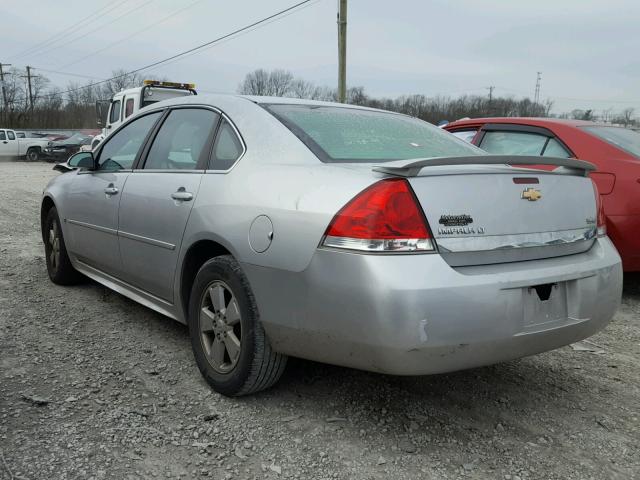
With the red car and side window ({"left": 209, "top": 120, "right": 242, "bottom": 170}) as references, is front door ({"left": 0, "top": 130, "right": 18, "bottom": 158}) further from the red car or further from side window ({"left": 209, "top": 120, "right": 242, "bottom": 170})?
side window ({"left": 209, "top": 120, "right": 242, "bottom": 170})

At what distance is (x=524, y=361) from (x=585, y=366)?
0.36 metres

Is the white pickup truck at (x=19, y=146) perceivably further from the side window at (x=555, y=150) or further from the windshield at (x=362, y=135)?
the windshield at (x=362, y=135)

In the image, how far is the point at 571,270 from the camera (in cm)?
247

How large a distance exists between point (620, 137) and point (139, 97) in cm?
1197

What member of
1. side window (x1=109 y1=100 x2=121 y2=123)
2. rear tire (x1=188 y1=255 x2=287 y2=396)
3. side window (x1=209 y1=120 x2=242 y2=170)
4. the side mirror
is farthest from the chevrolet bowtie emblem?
side window (x1=109 y1=100 x2=121 y2=123)

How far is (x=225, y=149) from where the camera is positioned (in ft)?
9.93

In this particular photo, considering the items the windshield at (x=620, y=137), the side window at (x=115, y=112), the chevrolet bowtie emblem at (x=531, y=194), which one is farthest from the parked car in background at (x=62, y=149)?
the chevrolet bowtie emblem at (x=531, y=194)

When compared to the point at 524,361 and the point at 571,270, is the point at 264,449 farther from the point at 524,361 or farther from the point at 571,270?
the point at 524,361

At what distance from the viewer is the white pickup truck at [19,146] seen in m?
28.4

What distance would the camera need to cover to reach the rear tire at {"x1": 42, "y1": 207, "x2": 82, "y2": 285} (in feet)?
15.2

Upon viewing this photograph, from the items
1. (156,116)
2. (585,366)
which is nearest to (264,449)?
(585,366)

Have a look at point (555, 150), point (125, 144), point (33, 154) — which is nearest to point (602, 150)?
point (555, 150)

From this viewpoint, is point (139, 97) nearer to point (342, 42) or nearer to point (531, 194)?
point (342, 42)

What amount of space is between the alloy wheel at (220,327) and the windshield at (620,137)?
363 centimetres
